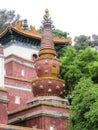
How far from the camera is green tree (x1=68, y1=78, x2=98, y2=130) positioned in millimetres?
25328

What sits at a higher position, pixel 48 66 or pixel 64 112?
pixel 48 66

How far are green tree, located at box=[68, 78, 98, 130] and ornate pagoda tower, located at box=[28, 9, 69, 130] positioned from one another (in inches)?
196

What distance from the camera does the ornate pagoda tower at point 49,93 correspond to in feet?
106

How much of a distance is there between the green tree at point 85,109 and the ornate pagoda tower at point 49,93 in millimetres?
4986

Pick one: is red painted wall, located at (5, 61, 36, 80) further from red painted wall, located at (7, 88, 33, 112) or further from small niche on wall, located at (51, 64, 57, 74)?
small niche on wall, located at (51, 64, 57, 74)

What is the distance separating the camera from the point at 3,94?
3180 centimetres

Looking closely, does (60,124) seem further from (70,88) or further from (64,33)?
(64,33)

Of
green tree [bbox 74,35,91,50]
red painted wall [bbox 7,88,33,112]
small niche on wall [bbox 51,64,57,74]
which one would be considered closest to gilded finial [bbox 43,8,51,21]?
→ small niche on wall [bbox 51,64,57,74]

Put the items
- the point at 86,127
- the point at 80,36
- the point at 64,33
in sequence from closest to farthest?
the point at 86,127
the point at 64,33
the point at 80,36

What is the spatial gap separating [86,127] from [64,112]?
7413mm

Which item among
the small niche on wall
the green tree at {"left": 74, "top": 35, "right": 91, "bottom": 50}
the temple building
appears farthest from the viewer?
the green tree at {"left": 74, "top": 35, "right": 91, "bottom": 50}

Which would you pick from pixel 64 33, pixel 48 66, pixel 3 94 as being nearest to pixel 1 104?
pixel 3 94

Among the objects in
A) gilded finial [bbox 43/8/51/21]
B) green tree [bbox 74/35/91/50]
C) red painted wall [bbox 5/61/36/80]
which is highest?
green tree [bbox 74/35/91/50]

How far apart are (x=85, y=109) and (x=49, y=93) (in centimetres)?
743
